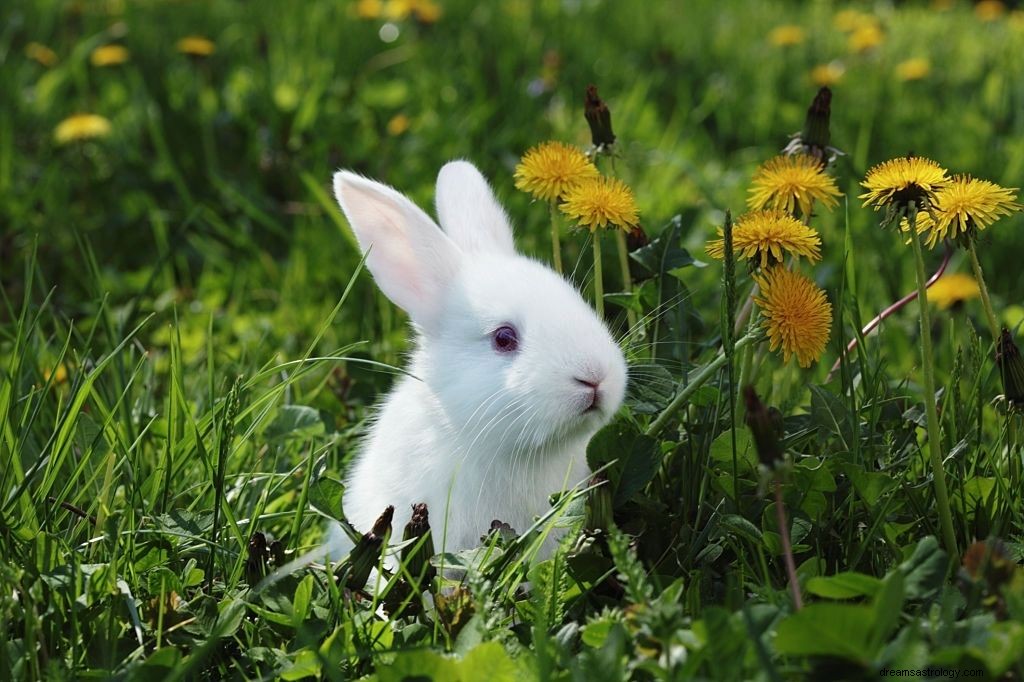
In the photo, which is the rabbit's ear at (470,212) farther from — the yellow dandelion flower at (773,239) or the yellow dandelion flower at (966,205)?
the yellow dandelion flower at (966,205)

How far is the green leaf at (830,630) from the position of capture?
5.05 feet

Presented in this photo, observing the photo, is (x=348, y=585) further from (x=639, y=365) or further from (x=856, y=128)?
(x=856, y=128)

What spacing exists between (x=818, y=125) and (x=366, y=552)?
1.27 metres

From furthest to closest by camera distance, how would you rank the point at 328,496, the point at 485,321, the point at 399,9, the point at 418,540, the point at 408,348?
the point at 399,9, the point at 408,348, the point at 485,321, the point at 328,496, the point at 418,540

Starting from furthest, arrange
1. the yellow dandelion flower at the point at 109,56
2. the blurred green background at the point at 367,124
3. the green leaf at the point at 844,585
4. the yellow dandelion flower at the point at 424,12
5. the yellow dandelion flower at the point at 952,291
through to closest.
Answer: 1. the yellow dandelion flower at the point at 424,12
2. the yellow dandelion flower at the point at 109,56
3. the blurred green background at the point at 367,124
4. the yellow dandelion flower at the point at 952,291
5. the green leaf at the point at 844,585

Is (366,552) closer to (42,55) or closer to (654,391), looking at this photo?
(654,391)

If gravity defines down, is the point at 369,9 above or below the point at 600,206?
above

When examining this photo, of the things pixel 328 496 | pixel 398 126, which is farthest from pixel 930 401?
pixel 398 126

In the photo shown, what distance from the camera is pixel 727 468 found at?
2.28 metres

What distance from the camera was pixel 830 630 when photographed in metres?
1.54

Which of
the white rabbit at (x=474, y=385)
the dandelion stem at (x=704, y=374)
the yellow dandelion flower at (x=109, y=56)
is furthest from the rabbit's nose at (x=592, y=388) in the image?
the yellow dandelion flower at (x=109, y=56)

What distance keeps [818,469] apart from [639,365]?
0.52 metres

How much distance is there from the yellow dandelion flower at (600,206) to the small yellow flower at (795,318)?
38 cm

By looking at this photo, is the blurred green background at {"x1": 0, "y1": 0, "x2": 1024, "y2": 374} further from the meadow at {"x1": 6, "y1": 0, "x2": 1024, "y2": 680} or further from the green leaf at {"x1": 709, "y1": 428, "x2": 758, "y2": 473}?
the green leaf at {"x1": 709, "y1": 428, "x2": 758, "y2": 473}
